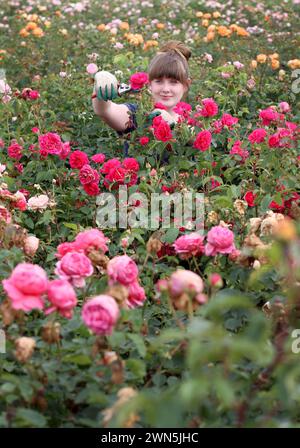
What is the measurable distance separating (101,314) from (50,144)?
1.92m

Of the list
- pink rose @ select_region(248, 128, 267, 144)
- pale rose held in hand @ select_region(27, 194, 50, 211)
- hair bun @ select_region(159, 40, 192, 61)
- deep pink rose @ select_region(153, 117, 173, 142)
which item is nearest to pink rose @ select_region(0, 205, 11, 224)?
pale rose held in hand @ select_region(27, 194, 50, 211)

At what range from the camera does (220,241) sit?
7.25ft

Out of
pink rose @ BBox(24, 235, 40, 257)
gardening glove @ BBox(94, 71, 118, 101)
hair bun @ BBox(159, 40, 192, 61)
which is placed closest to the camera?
pink rose @ BBox(24, 235, 40, 257)

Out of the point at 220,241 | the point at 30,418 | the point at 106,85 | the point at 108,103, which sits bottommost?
the point at 30,418

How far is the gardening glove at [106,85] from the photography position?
3.38 m

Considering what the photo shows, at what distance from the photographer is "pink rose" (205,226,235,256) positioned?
7.25 feet

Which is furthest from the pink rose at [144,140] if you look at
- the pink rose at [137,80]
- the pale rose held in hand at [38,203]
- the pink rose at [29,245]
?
the pink rose at [29,245]

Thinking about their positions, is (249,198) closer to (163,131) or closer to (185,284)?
(163,131)

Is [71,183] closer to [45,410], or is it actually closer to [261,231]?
[261,231]

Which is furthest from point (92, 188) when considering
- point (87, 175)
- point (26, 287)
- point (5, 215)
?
point (26, 287)

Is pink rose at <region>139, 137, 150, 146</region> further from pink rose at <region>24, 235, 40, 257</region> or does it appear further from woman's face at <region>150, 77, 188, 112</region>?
pink rose at <region>24, 235, 40, 257</region>

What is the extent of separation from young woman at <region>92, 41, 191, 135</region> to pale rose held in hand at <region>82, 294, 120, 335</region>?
2.04 m

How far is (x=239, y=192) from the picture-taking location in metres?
3.07

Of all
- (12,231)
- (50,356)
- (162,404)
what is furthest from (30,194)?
(162,404)
